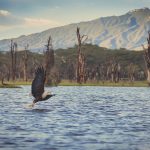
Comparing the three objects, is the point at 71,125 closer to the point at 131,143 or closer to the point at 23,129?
the point at 23,129

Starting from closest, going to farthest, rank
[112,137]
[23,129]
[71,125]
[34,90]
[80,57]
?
[112,137] < [23,129] < [71,125] < [34,90] < [80,57]

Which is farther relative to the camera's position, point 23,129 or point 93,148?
point 23,129

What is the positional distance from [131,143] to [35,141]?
4153 millimetres

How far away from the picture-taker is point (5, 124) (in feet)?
88.2

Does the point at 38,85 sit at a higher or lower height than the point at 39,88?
higher

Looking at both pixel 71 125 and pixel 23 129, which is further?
pixel 71 125

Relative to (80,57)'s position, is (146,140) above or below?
below

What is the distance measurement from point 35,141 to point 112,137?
377cm

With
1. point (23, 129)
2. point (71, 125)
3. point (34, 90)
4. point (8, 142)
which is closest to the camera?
point (8, 142)

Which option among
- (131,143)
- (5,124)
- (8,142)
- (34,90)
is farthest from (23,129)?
(34,90)

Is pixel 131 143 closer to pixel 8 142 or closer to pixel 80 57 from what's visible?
pixel 8 142

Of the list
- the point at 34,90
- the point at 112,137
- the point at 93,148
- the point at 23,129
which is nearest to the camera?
the point at 93,148

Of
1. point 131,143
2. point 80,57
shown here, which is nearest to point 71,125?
point 131,143

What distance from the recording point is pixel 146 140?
21.0 meters
